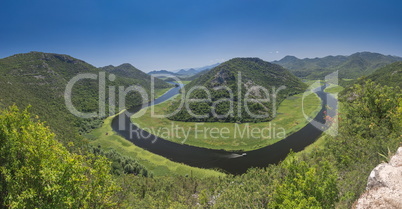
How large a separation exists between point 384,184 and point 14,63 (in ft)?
681

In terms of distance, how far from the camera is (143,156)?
234 feet

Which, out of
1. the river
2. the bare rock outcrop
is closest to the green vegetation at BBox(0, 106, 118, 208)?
the bare rock outcrop

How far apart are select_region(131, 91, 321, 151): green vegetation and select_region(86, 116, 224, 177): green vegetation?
51.5 ft

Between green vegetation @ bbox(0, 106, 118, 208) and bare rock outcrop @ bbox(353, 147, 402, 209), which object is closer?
bare rock outcrop @ bbox(353, 147, 402, 209)

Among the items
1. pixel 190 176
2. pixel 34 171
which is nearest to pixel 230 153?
pixel 190 176

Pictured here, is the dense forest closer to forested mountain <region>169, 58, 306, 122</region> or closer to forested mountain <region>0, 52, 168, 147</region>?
forested mountain <region>0, 52, 168, 147</region>

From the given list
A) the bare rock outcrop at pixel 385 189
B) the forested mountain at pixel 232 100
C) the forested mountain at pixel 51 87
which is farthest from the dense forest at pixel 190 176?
the forested mountain at pixel 232 100

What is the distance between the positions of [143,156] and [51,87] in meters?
101

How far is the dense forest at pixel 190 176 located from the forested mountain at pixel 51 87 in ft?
67.7

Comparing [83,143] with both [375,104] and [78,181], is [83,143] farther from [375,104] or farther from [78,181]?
[375,104]

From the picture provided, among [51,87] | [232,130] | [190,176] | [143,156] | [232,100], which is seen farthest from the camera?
[51,87]

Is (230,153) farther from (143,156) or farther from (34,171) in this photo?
(34,171)

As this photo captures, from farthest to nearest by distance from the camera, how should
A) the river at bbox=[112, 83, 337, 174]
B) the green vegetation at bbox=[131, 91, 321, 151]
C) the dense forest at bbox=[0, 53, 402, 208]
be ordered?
the green vegetation at bbox=[131, 91, 321, 151] → the river at bbox=[112, 83, 337, 174] → the dense forest at bbox=[0, 53, 402, 208]

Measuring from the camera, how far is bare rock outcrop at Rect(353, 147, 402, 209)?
1184 cm
